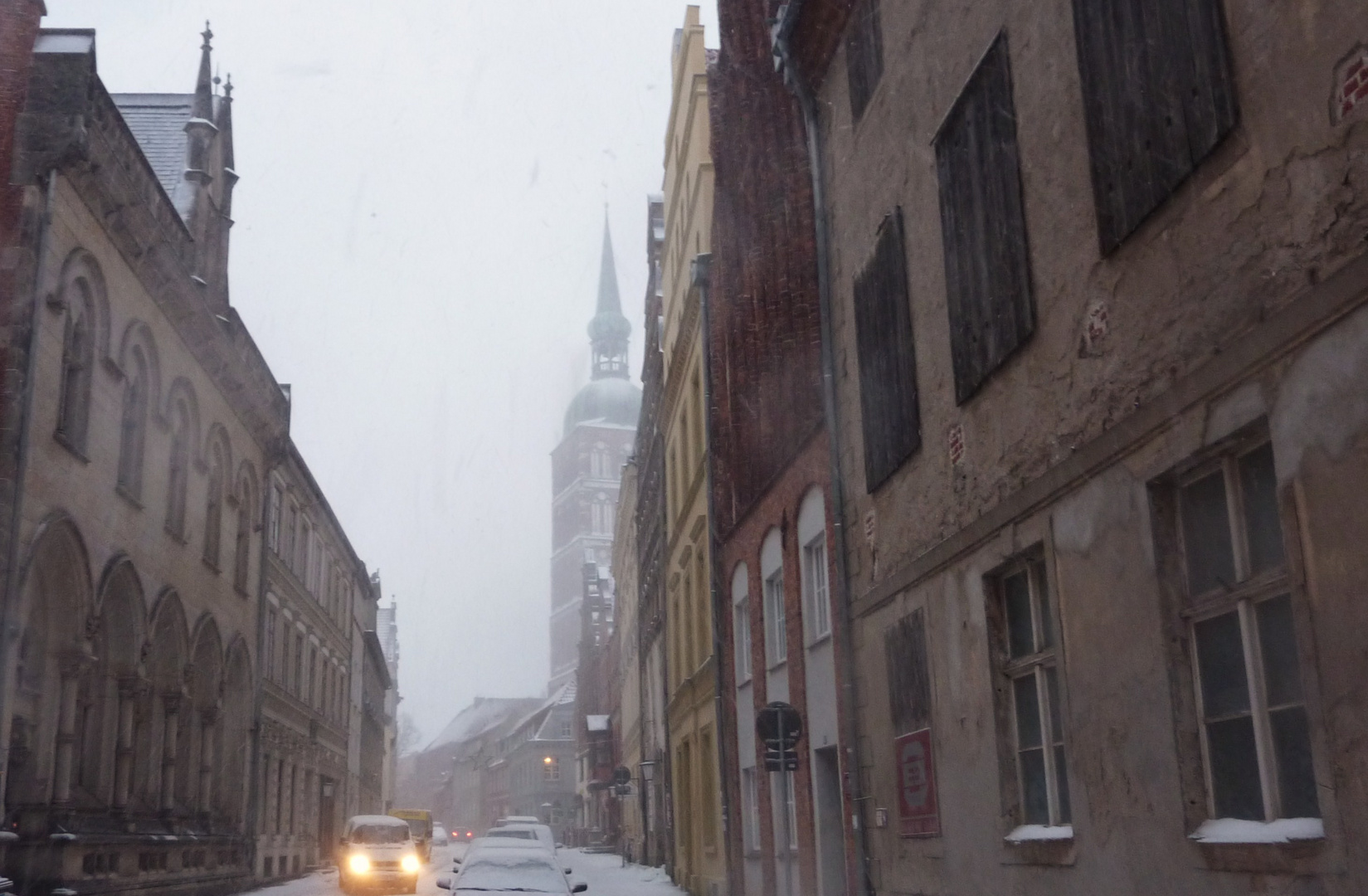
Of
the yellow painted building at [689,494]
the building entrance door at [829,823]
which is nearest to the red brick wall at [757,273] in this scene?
the yellow painted building at [689,494]

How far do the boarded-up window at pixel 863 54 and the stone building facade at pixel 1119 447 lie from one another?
0.49m

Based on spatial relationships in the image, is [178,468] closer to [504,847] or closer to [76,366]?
[76,366]

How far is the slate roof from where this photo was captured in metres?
27.3

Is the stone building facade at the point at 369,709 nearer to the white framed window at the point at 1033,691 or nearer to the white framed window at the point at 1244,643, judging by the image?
the white framed window at the point at 1033,691

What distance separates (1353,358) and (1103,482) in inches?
94.9

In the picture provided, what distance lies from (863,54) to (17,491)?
11.2m

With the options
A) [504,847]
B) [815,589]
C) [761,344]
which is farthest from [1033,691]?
[761,344]

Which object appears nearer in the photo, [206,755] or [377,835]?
[206,755]

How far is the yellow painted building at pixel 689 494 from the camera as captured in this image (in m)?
26.3

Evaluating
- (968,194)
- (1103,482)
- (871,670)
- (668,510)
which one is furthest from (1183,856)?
(668,510)

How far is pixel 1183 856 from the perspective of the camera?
23.0 ft

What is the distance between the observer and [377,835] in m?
29.5

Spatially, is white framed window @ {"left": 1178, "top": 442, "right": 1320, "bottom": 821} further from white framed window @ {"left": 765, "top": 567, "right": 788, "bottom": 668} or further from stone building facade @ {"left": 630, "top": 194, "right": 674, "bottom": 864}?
stone building facade @ {"left": 630, "top": 194, "right": 674, "bottom": 864}

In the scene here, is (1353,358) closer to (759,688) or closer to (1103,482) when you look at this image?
(1103,482)
